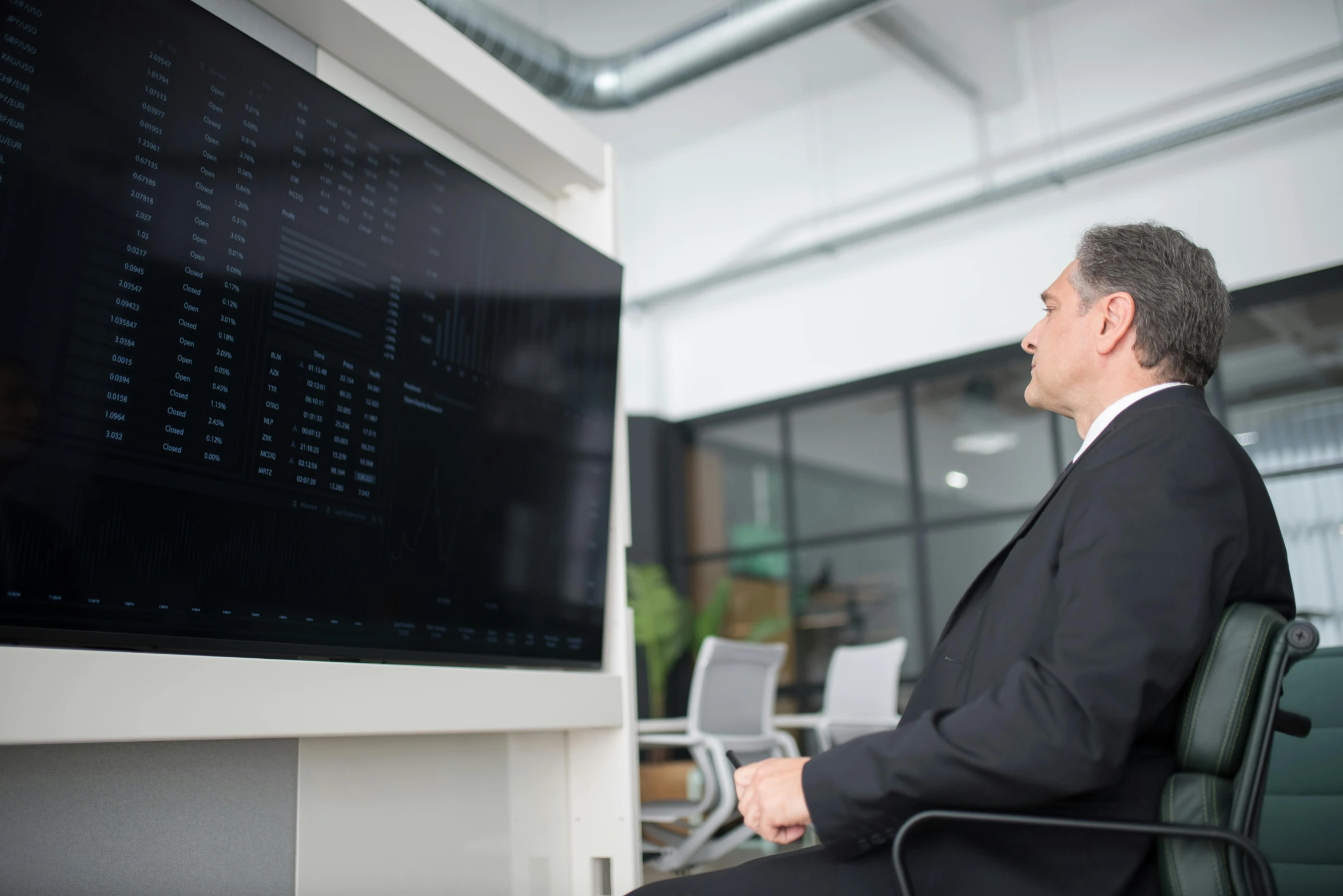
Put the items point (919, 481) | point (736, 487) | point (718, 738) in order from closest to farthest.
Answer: point (718, 738) < point (919, 481) < point (736, 487)

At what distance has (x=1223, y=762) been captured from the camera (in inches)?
51.2

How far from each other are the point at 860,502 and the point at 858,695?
6.69 feet

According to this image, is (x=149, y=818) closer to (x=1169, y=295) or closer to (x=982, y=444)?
(x=1169, y=295)

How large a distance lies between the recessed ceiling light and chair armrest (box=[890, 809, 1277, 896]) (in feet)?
19.2

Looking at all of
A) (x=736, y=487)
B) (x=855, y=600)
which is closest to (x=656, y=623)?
(x=736, y=487)

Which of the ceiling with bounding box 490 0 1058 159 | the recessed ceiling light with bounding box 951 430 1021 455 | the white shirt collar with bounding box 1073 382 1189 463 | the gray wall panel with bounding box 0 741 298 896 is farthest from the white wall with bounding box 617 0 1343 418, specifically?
the gray wall panel with bounding box 0 741 298 896

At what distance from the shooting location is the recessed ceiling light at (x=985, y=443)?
690cm

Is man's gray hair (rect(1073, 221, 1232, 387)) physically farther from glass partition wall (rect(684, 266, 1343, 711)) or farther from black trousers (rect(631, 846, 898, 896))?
glass partition wall (rect(684, 266, 1343, 711))

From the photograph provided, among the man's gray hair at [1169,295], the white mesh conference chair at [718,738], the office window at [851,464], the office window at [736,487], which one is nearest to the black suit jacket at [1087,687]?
the man's gray hair at [1169,295]

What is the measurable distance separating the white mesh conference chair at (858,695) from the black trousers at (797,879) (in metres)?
3.79

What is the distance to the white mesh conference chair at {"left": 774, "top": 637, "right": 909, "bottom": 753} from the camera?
17.4 feet

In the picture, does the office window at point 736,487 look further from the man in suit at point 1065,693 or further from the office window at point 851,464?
the man in suit at point 1065,693

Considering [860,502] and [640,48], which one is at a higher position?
[640,48]

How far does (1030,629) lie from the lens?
1446mm
